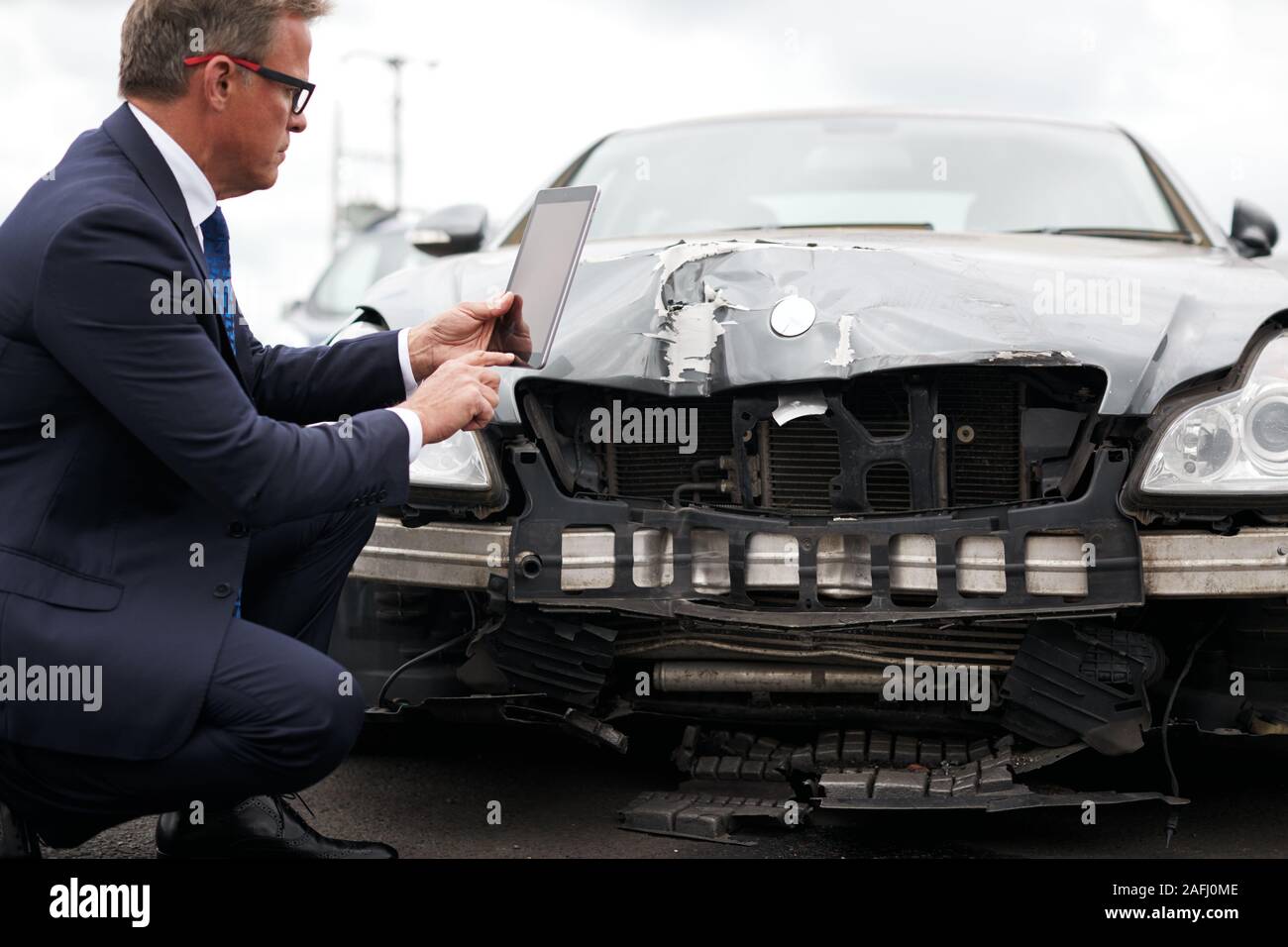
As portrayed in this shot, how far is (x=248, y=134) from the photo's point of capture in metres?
2.45

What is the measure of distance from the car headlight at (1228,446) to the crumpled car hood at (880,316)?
0.08 meters

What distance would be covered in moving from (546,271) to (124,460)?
0.84 meters

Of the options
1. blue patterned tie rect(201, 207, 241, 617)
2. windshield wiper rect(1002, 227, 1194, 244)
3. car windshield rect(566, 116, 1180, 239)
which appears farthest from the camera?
car windshield rect(566, 116, 1180, 239)

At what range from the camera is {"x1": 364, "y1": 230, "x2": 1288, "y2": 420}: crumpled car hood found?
279 cm

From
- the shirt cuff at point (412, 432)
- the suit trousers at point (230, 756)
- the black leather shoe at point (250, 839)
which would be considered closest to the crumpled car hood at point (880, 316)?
the shirt cuff at point (412, 432)

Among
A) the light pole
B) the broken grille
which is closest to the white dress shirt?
the broken grille

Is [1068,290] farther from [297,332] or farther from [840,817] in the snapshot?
[297,332]

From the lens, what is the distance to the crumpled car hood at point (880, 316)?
279 cm

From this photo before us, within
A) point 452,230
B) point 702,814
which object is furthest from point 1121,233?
point 702,814

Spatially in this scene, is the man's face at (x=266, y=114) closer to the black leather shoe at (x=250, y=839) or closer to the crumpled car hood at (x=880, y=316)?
the crumpled car hood at (x=880, y=316)

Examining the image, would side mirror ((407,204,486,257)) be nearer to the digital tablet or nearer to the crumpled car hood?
the crumpled car hood
